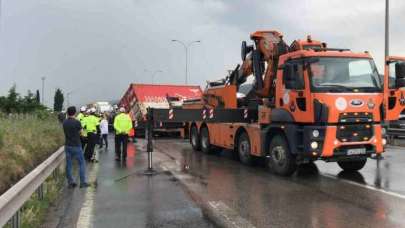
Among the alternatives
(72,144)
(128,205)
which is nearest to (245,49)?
(72,144)

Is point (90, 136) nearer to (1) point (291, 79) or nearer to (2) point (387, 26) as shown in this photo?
(1) point (291, 79)

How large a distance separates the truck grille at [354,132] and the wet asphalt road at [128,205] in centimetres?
361

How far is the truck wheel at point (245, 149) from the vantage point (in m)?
14.0

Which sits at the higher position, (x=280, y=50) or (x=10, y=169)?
(x=280, y=50)

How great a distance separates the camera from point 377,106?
11188 millimetres

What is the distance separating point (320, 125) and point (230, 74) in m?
6.35

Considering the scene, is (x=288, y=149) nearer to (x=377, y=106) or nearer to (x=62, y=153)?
(x=377, y=106)

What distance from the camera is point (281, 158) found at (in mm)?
11812

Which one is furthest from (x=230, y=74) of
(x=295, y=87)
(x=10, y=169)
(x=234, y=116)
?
(x=10, y=169)

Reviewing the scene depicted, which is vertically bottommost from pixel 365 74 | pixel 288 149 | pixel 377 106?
pixel 288 149

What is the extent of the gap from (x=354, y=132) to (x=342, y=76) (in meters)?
1.23

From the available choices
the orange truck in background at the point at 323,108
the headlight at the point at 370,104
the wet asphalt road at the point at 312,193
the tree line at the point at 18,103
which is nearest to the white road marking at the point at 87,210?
the wet asphalt road at the point at 312,193

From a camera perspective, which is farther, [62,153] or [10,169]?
[62,153]

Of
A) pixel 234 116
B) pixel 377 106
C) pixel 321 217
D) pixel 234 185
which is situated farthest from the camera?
pixel 234 116
